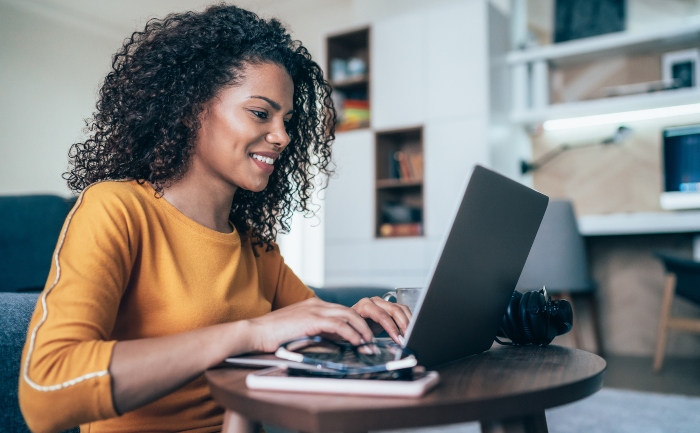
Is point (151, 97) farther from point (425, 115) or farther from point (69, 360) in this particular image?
point (425, 115)

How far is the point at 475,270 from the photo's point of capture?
26.8 inches

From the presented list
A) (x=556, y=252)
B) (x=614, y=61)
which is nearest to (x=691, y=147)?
(x=614, y=61)

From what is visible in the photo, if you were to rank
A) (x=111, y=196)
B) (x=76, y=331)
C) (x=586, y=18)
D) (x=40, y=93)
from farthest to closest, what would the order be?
(x=40, y=93) < (x=586, y=18) < (x=111, y=196) < (x=76, y=331)

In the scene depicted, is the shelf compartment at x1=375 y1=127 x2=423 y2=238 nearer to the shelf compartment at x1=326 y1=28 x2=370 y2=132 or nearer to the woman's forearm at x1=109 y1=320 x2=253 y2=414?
the shelf compartment at x1=326 y1=28 x2=370 y2=132

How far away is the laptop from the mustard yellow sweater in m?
0.17

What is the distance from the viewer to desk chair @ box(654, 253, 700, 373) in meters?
2.89

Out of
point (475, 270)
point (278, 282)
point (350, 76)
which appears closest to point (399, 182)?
point (350, 76)

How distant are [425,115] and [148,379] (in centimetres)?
355

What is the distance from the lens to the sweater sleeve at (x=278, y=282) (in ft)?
3.90

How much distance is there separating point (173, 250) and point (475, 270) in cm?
48

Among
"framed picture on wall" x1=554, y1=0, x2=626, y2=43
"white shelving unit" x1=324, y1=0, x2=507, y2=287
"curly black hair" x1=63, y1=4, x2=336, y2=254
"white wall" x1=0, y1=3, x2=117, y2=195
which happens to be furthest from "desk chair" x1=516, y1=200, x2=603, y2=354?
"white wall" x1=0, y1=3, x2=117, y2=195

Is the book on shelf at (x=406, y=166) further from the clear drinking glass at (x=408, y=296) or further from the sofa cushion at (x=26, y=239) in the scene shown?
the clear drinking glass at (x=408, y=296)

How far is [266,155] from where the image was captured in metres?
1.03

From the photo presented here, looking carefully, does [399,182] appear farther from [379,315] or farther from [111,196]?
[111,196]
